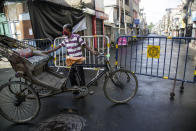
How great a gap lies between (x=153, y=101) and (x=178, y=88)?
1.44 m

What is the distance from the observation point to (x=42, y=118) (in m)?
3.41

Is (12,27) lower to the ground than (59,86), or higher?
higher

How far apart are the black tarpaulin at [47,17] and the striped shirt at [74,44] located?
11.4ft

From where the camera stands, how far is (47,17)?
743cm

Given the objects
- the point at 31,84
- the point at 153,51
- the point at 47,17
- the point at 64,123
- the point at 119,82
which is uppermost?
the point at 47,17

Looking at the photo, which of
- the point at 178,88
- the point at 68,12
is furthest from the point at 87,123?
the point at 68,12

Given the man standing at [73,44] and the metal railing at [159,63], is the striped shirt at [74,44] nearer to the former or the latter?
the man standing at [73,44]

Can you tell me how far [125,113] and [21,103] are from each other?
7.72ft

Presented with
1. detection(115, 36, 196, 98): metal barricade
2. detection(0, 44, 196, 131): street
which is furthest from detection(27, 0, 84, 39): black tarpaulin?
detection(0, 44, 196, 131): street

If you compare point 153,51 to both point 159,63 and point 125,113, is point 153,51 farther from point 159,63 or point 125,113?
point 159,63

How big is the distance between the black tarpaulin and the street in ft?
12.9

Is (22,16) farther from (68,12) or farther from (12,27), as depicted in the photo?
(68,12)

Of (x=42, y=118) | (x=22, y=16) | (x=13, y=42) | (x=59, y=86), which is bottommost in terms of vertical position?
(x=42, y=118)

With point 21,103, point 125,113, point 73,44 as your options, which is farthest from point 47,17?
point 125,113
